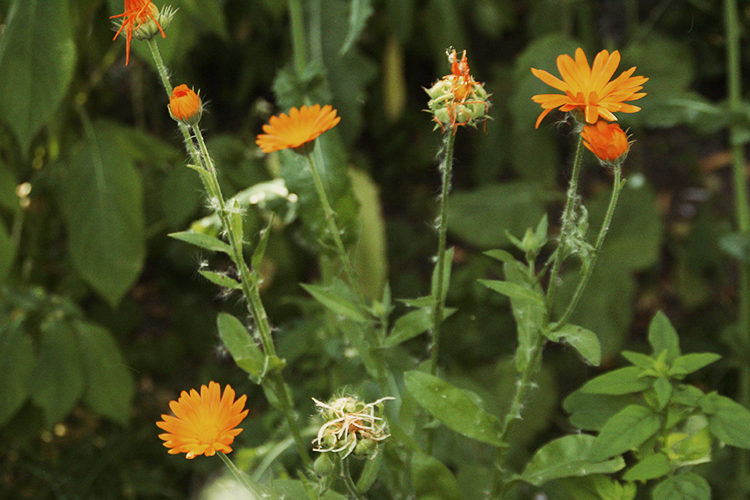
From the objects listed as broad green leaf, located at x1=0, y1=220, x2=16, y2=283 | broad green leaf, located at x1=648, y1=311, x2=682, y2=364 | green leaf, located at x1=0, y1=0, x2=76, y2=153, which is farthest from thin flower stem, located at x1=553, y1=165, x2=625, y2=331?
broad green leaf, located at x1=0, y1=220, x2=16, y2=283

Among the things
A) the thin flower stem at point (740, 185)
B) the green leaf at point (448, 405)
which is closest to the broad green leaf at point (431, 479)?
the green leaf at point (448, 405)

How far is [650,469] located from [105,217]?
2.34ft

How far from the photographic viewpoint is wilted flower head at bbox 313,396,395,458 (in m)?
0.38

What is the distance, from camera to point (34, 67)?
2.28ft

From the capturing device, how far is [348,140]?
97 centimetres

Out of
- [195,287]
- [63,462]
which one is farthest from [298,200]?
[195,287]

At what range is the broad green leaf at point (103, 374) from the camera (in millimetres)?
923

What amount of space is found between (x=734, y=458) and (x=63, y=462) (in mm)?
1035

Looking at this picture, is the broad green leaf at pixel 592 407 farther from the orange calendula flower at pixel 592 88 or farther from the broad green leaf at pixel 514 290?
the orange calendula flower at pixel 592 88

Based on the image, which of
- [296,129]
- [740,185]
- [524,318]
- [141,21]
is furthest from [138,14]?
[740,185]

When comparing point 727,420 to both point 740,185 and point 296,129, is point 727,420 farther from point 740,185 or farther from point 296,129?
point 740,185

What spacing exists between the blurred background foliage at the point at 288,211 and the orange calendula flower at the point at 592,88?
0.27 metres

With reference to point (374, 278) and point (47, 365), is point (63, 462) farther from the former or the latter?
point (374, 278)

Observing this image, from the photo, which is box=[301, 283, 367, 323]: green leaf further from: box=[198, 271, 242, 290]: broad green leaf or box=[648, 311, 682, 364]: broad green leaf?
box=[648, 311, 682, 364]: broad green leaf
